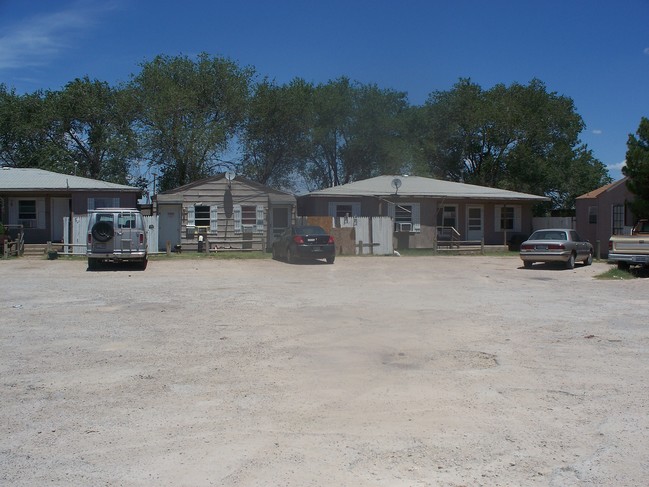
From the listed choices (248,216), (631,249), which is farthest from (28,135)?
(631,249)

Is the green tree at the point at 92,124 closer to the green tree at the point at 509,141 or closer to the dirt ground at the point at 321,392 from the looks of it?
the green tree at the point at 509,141

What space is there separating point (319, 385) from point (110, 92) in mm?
40640

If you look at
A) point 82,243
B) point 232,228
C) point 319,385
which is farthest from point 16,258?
point 319,385

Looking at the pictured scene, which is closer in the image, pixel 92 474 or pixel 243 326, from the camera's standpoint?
pixel 92 474

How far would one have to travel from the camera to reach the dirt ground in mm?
4945

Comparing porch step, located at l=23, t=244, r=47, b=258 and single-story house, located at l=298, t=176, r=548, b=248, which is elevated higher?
single-story house, located at l=298, t=176, r=548, b=248

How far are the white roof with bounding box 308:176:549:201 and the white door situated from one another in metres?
12.0

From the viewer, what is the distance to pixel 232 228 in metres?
30.8

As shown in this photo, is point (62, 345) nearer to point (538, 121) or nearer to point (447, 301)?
point (447, 301)

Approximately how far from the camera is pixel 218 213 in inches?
1207

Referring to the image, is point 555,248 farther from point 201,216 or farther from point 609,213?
point 201,216

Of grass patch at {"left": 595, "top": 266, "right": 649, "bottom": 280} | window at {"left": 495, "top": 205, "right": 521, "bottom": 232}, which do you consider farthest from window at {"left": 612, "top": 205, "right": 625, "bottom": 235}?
grass patch at {"left": 595, "top": 266, "right": 649, "bottom": 280}

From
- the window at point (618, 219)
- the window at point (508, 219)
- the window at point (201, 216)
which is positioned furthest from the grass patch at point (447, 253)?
the window at point (201, 216)

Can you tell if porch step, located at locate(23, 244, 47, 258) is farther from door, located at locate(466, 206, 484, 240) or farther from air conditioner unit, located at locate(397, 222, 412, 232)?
door, located at locate(466, 206, 484, 240)
